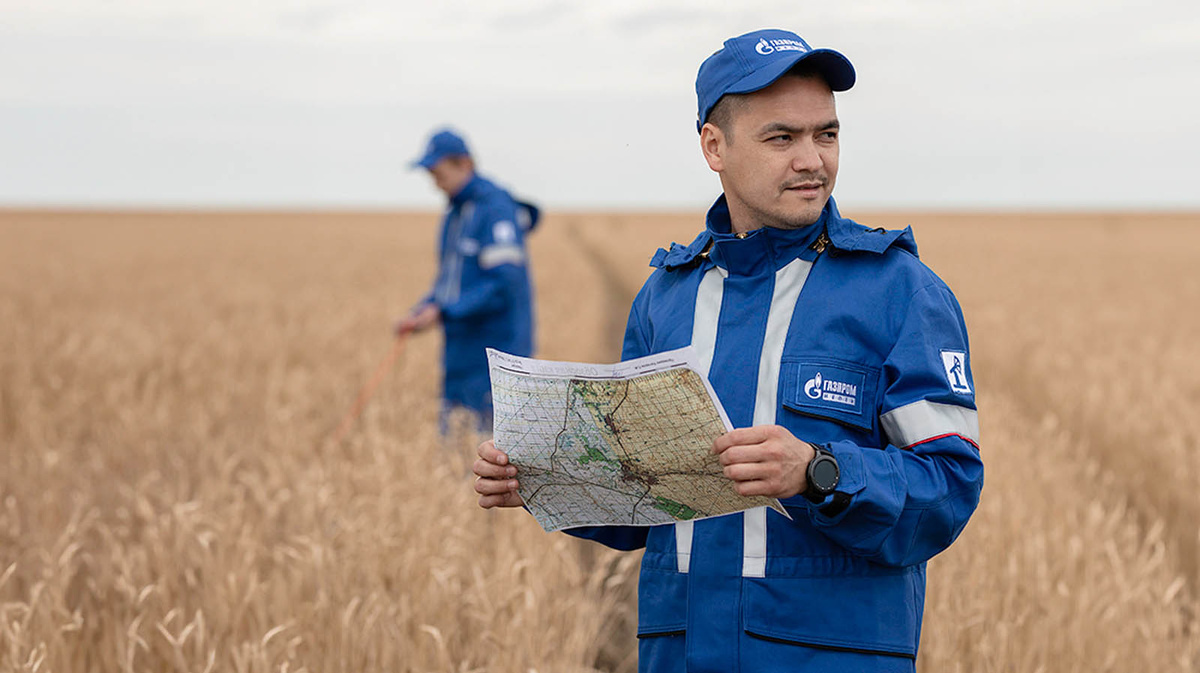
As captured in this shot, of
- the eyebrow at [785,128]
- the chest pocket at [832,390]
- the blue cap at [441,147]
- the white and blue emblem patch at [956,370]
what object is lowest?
the chest pocket at [832,390]

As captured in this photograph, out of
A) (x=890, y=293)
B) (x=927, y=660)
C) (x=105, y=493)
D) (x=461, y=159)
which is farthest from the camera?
(x=461, y=159)

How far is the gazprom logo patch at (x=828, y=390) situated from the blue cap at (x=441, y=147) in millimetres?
3916

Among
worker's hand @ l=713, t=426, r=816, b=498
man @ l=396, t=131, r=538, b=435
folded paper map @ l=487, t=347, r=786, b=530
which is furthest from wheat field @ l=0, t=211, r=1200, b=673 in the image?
worker's hand @ l=713, t=426, r=816, b=498

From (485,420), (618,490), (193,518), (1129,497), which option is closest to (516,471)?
(618,490)

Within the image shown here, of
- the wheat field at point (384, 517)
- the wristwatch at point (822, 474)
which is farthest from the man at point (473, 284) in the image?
the wristwatch at point (822, 474)

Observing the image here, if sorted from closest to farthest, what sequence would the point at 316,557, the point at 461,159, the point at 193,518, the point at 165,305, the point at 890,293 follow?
the point at 890,293, the point at 316,557, the point at 193,518, the point at 461,159, the point at 165,305

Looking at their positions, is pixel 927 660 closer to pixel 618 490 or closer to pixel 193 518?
pixel 618 490

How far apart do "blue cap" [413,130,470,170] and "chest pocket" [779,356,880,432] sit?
3897 millimetres

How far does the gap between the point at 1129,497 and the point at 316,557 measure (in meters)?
4.27

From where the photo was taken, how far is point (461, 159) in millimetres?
5320

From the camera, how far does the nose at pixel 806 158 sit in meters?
1.67

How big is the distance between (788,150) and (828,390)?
0.40 m

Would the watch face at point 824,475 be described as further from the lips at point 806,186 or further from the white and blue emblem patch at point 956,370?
the lips at point 806,186

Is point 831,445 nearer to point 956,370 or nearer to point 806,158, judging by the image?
point 956,370
